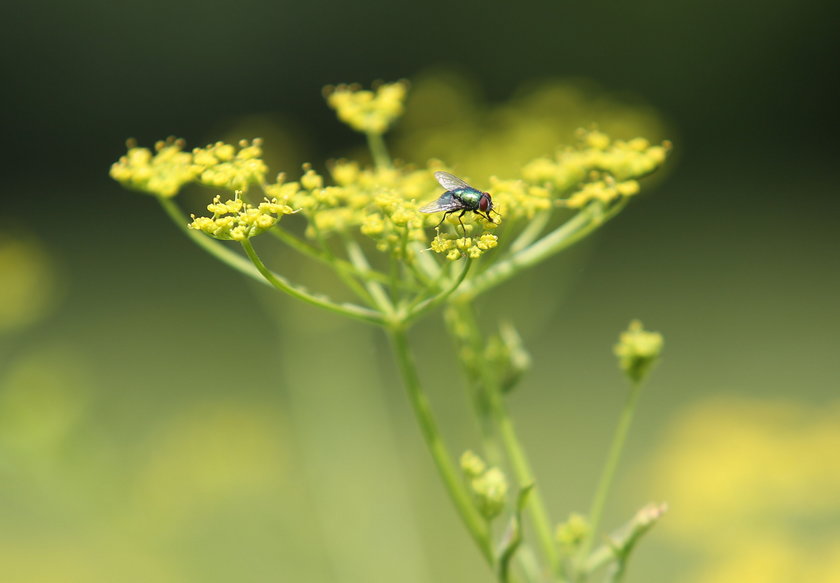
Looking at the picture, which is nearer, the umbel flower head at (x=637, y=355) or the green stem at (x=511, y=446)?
the green stem at (x=511, y=446)

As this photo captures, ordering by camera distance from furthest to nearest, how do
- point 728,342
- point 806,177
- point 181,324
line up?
point 806,177 < point 181,324 < point 728,342

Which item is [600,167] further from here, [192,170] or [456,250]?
[192,170]

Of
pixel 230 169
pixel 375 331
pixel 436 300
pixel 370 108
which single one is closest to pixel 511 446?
pixel 436 300

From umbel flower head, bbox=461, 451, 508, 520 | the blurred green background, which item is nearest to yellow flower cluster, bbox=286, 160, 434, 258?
umbel flower head, bbox=461, 451, 508, 520

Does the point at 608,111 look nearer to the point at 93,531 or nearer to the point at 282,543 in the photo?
the point at 282,543

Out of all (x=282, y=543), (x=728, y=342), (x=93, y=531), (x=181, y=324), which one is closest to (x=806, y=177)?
(x=728, y=342)

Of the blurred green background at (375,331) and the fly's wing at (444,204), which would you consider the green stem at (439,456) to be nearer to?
the fly's wing at (444,204)

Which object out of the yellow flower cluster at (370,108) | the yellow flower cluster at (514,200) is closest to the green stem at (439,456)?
the yellow flower cluster at (514,200)
